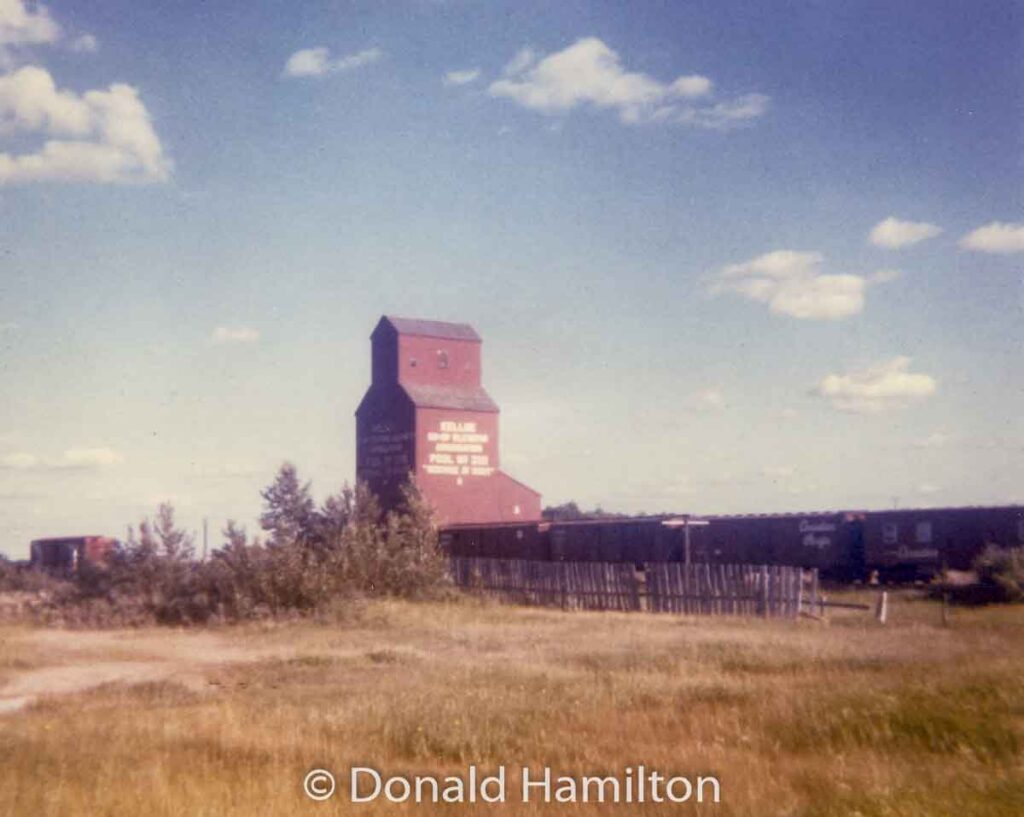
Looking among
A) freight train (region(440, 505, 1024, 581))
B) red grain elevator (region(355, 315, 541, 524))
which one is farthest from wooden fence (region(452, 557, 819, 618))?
red grain elevator (region(355, 315, 541, 524))

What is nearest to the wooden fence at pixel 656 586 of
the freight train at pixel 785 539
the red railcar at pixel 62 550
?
the freight train at pixel 785 539

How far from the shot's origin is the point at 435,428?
4081 cm

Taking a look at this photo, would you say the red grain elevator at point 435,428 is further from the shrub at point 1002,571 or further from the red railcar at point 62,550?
the shrub at point 1002,571

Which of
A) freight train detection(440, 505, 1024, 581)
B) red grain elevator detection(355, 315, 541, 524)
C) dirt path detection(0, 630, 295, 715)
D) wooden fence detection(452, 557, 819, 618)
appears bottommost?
dirt path detection(0, 630, 295, 715)

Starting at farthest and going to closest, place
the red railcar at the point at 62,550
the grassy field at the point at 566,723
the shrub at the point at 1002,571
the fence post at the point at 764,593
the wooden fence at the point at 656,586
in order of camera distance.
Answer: the red railcar at the point at 62,550, the shrub at the point at 1002,571, the fence post at the point at 764,593, the wooden fence at the point at 656,586, the grassy field at the point at 566,723

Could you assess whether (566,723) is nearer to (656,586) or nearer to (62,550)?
(656,586)

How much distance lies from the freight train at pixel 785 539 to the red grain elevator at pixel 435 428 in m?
2.56

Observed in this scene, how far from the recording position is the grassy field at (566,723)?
6453 mm

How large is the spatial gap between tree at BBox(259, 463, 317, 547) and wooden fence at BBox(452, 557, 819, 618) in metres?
6.02

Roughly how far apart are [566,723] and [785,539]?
26.6 metres

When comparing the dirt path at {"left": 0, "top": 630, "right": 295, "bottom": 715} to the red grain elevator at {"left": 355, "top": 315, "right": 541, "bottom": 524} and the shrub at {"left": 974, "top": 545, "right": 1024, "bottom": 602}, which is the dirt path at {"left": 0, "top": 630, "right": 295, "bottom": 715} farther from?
the shrub at {"left": 974, "top": 545, "right": 1024, "bottom": 602}

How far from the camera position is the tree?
31.5 meters

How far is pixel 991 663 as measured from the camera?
456 inches

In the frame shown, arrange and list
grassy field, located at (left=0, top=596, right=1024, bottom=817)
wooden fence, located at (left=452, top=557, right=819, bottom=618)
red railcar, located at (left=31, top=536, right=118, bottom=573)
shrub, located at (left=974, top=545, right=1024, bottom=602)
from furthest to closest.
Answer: red railcar, located at (left=31, top=536, right=118, bottom=573)
shrub, located at (left=974, top=545, right=1024, bottom=602)
wooden fence, located at (left=452, top=557, right=819, bottom=618)
grassy field, located at (left=0, top=596, right=1024, bottom=817)
